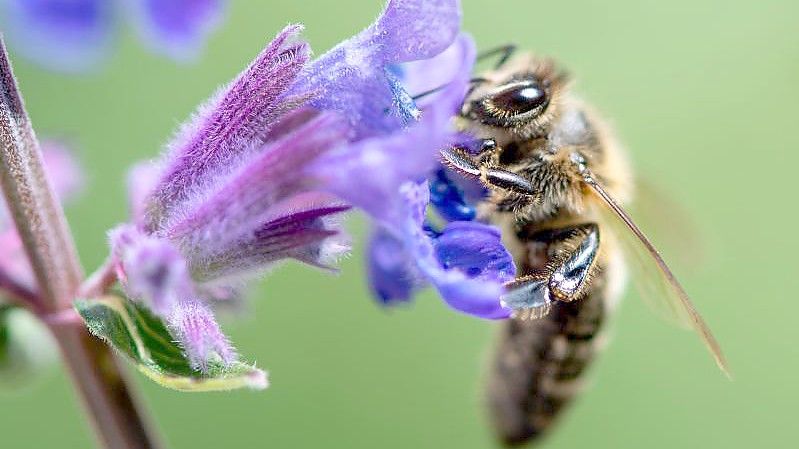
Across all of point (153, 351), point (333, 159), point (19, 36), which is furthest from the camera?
point (19, 36)

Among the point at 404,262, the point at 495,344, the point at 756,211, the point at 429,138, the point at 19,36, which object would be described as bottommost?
the point at 756,211

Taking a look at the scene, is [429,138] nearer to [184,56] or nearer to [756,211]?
[184,56]

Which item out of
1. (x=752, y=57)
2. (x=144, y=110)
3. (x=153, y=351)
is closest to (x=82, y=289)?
(x=153, y=351)

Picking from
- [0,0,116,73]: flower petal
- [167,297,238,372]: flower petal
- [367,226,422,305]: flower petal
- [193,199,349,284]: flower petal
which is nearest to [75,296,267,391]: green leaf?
[167,297,238,372]: flower petal

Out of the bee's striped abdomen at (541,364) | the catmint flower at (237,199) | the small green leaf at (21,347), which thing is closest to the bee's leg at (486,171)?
the catmint flower at (237,199)

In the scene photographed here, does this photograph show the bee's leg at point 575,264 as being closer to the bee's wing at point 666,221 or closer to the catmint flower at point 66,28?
the bee's wing at point 666,221

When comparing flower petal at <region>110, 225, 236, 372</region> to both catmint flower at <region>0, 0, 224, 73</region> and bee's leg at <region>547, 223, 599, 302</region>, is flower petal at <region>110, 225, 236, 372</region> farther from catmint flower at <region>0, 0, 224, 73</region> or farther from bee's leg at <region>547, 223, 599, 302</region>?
catmint flower at <region>0, 0, 224, 73</region>
